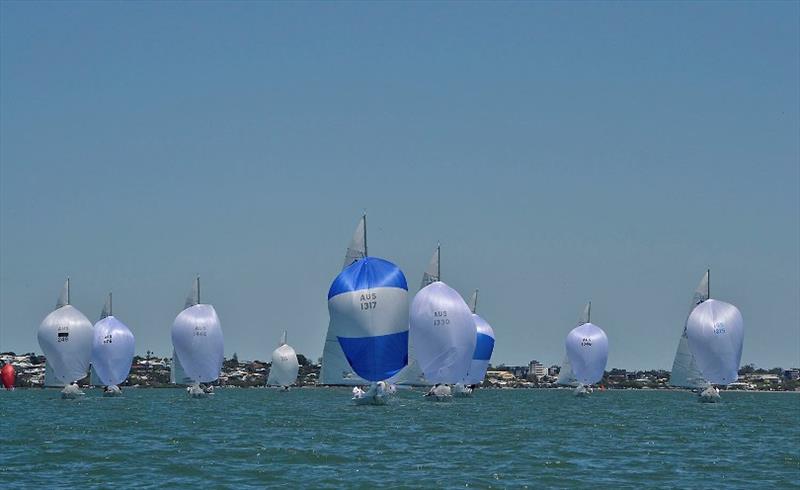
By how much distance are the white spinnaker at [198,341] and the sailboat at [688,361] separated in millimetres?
44258

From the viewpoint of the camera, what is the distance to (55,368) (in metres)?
106

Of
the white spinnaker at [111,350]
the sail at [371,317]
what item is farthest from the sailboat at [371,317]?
the white spinnaker at [111,350]

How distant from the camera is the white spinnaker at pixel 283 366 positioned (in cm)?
16025

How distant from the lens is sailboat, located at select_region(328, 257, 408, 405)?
72.2 m

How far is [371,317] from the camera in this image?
237ft

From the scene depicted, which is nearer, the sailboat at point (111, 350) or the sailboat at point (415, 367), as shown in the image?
the sailboat at point (415, 367)

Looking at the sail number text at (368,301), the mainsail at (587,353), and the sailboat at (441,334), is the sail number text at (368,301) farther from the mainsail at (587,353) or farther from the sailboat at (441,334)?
the mainsail at (587,353)

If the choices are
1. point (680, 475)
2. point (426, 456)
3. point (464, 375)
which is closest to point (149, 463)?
point (426, 456)

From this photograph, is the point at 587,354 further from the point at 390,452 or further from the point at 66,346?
the point at 390,452

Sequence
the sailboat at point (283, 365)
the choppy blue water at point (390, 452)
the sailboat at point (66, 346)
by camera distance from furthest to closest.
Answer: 1. the sailboat at point (283, 365)
2. the sailboat at point (66, 346)
3. the choppy blue water at point (390, 452)

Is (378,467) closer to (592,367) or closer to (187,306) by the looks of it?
(187,306)

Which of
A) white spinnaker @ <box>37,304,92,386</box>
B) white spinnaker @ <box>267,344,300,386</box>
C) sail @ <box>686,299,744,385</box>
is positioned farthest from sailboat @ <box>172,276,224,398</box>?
white spinnaker @ <box>267,344,300,386</box>

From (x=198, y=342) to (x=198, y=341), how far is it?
88mm

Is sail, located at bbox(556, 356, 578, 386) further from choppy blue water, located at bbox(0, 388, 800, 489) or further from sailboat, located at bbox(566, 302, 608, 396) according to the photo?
choppy blue water, located at bbox(0, 388, 800, 489)
